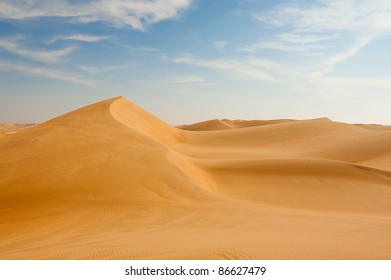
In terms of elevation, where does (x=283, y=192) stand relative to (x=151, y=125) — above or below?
below

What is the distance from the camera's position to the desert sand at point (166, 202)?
4570 mm

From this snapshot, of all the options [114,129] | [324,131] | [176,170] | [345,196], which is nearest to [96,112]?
[114,129]

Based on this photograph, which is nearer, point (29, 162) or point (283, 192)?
point (29, 162)

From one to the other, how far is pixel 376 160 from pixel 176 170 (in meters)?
10.4

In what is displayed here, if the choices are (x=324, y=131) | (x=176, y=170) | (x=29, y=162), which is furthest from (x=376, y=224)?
(x=324, y=131)

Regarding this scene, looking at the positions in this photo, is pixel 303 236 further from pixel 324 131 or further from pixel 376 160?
pixel 324 131

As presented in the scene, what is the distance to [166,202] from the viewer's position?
7855 mm

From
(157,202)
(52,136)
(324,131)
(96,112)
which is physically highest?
(324,131)

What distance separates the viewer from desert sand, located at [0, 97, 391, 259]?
4570 millimetres

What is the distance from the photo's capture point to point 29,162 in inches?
370

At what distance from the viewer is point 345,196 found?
399 inches

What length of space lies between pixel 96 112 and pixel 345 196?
11410 mm

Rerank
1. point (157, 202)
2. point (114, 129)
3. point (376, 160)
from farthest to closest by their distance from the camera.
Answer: point (376, 160)
point (114, 129)
point (157, 202)

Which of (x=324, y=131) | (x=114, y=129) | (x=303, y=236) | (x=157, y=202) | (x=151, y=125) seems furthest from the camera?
(x=324, y=131)
